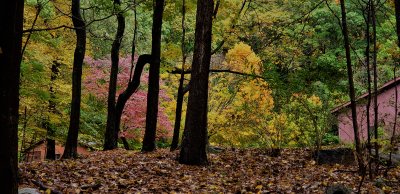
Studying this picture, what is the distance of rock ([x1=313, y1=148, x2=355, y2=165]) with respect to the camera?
10445 mm

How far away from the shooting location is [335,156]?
10.6m

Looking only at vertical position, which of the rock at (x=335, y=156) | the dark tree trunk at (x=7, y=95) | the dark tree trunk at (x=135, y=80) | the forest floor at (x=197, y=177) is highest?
the dark tree trunk at (x=135, y=80)

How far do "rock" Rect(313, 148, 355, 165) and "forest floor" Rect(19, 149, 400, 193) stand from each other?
0.29 meters

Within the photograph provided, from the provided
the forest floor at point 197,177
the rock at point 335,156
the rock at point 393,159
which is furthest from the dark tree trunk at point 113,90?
the rock at point 393,159

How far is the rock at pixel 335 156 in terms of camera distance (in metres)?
10.4

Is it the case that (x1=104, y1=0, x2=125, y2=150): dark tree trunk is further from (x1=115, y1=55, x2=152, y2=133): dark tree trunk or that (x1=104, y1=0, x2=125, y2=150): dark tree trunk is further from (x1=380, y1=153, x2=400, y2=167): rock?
(x1=380, y1=153, x2=400, y2=167): rock

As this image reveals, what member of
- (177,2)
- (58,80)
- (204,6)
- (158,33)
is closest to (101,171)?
(204,6)

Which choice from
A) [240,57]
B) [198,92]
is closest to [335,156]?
[198,92]

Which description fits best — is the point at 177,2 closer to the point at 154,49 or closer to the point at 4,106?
the point at 154,49

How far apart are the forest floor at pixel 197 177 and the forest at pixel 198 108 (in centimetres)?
3

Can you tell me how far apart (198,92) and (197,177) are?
6.96 ft

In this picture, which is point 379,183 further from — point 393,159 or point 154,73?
point 154,73

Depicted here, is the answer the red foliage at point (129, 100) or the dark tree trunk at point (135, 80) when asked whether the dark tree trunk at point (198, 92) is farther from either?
the red foliage at point (129, 100)

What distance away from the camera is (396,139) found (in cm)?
700
